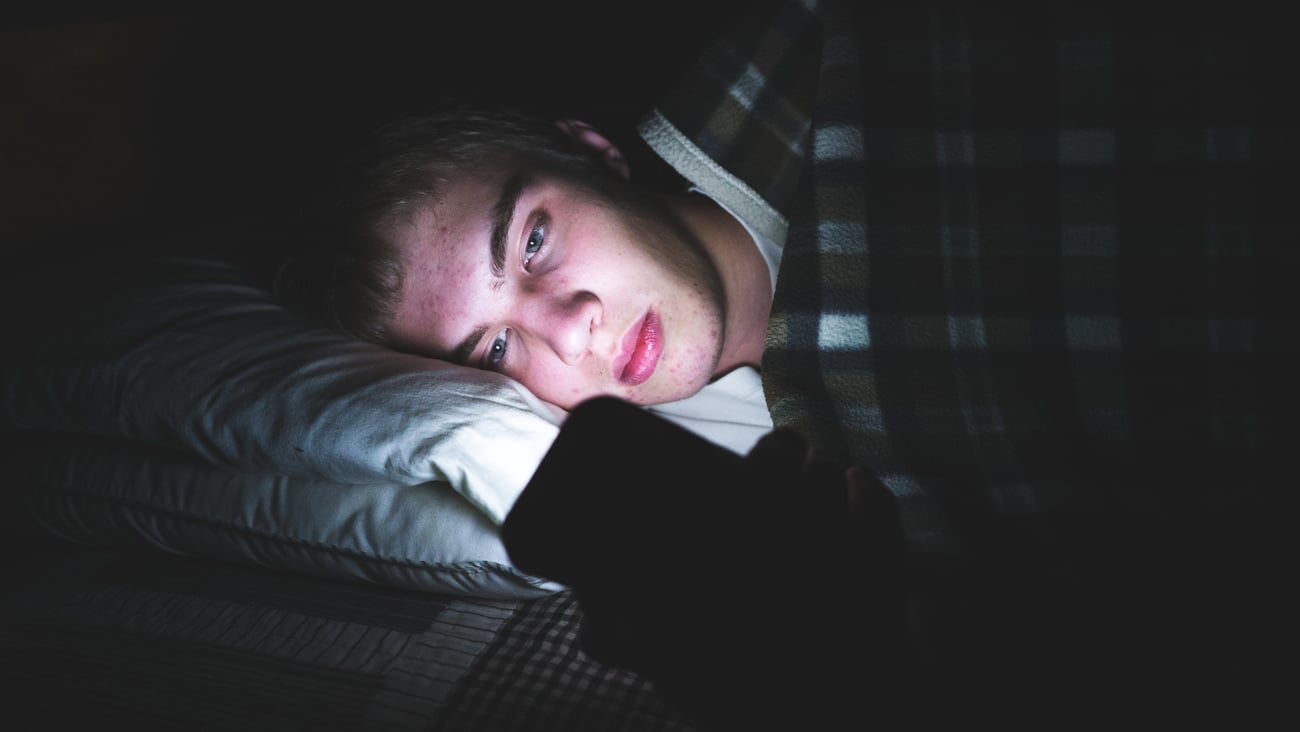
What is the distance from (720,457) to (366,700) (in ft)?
1.74

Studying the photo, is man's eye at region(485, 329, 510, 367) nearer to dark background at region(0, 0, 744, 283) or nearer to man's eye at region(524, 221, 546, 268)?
man's eye at region(524, 221, 546, 268)

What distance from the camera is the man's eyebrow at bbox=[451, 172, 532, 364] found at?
0.99 metres

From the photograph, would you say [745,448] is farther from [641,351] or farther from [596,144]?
[596,144]

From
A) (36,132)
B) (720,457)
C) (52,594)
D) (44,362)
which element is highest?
(36,132)

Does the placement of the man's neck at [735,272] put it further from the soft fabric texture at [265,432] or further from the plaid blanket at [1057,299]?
the plaid blanket at [1057,299]

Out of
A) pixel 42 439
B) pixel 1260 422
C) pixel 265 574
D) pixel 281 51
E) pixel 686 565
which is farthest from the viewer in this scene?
pixel 281 51

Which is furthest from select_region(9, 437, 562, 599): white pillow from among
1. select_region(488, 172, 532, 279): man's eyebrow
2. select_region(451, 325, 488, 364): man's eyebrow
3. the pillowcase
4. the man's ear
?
the man's ear

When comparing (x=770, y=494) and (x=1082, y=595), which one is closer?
(x=770, y=494)

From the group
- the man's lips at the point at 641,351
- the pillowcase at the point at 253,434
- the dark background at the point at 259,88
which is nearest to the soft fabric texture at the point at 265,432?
the pillowcase at the point at 253,434

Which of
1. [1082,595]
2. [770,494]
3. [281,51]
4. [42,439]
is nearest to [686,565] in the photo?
[770,494]

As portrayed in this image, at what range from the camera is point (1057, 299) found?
2.67 feet

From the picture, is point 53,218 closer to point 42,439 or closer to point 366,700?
point 42,439

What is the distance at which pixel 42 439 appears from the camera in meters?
1.25

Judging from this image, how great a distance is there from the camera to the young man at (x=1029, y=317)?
29.5 inches
